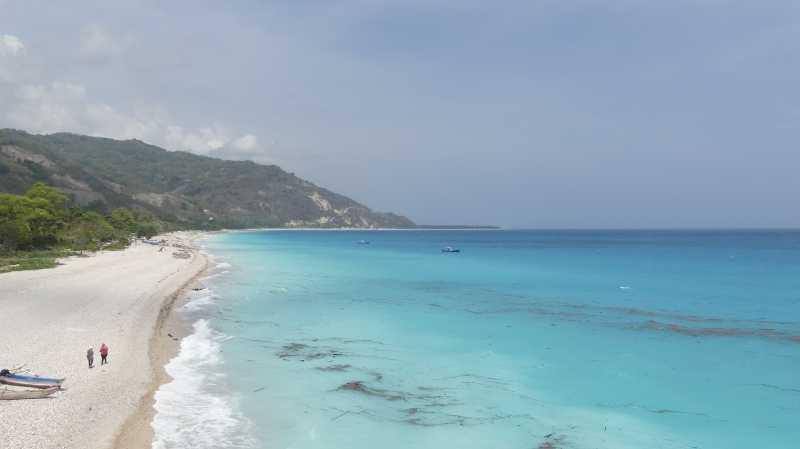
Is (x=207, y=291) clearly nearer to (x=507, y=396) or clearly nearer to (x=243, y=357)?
(x=243, y=357)

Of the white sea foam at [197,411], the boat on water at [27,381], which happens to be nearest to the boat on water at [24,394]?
the boat on water at [27,381]

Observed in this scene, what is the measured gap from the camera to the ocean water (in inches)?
505

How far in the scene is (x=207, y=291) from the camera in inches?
1382

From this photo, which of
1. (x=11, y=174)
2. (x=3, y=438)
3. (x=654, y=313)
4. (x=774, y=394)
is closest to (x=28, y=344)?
(x=3, y=438)

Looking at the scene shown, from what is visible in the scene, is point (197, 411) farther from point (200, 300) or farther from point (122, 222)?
point (122, 222)

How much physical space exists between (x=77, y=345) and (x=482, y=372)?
45.5 ft

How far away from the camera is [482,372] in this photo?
18.1 meters

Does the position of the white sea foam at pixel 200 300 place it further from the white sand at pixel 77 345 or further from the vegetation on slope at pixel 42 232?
the vegetation on slope at pixel 42 232

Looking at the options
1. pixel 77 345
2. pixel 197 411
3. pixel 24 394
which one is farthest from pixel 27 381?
pixel 77 345

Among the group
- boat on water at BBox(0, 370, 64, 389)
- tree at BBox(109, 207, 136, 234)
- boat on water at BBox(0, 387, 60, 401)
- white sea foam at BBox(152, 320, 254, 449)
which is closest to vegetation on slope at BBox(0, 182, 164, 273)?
tree at BBox(109, 207, 136, 234)

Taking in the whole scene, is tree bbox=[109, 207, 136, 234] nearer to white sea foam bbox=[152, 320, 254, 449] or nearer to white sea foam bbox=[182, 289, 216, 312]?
white sea foam bbox=[182, 289, 216, 312]

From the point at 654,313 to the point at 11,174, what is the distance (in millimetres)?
Result: 118403

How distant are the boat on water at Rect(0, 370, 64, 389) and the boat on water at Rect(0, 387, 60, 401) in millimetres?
202

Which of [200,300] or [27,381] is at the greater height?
[27,381]
